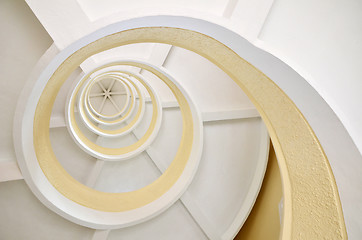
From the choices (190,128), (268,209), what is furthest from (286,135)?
(190,128)

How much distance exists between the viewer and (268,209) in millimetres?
3936

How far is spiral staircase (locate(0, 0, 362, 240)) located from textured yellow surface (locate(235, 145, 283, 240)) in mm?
30

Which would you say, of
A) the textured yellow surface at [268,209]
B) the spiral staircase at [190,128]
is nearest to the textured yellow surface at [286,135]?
the spiral staircase at [190,128]

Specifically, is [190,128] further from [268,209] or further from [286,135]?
[286,135]

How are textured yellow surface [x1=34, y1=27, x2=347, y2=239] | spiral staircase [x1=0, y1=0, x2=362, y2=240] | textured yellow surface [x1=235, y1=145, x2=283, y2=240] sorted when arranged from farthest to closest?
1. textured yellow surface [x1=235, y1=145, x2=283, y2=240]
2. textured yellow surface [x1=34, y1=27, x2=347, y2=239]
3. spiral staircase [x1=0, y1=0, x2=362, y2=240]

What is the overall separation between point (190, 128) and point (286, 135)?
2.04 metres

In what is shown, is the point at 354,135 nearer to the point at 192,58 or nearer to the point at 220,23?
the point at 220,23

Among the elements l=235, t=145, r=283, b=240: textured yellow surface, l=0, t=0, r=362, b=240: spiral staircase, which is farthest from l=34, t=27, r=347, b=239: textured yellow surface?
l=235, t=145, r=283, b=240: textured yellow surface

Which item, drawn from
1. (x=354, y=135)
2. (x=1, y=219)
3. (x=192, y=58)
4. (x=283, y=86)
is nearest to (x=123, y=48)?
(x=192, y=58)

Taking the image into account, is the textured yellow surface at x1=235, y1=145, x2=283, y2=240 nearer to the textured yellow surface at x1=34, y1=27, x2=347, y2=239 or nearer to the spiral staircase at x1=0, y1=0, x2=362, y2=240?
the spiral staircase at x1=0, y1=0, x2=362, y2=240

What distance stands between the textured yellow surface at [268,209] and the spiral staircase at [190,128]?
0.03 meters

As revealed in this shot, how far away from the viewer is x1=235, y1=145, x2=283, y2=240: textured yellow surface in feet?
12.0

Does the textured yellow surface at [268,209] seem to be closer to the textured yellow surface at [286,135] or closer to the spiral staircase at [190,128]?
the spiral staircase at [190,128]

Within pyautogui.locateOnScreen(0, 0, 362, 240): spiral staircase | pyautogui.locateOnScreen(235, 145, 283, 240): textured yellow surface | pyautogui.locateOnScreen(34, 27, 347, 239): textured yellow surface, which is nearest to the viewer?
→ pyautogui.locateOnScreen(0, 0, 362, 240): spiral staircase
